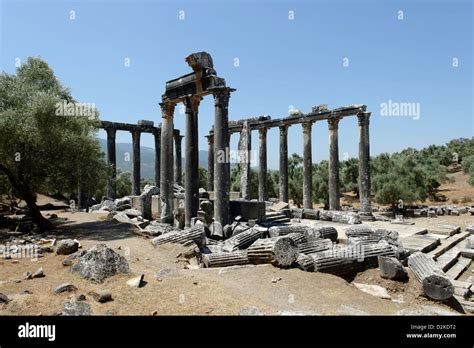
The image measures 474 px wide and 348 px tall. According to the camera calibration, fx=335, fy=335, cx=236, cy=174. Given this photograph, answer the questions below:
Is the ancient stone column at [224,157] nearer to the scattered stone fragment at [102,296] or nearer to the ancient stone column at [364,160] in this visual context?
the scattered stone fragment at [102,296]

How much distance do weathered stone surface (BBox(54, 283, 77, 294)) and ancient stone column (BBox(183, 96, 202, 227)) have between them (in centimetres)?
980

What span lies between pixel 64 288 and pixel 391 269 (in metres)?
9.17

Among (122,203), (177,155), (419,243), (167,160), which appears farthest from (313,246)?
(177,155)

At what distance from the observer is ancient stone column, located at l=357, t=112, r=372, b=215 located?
80.1 ft

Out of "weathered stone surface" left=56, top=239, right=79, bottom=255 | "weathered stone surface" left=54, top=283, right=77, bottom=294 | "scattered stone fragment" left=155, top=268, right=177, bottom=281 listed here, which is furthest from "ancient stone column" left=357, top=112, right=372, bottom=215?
"weathered stone surface" left=54, top=283, right=77, bottom=294

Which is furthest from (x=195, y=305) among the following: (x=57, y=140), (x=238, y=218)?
(x=57, y=140)

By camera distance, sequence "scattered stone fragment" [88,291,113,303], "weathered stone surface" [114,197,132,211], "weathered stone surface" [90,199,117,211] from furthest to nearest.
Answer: "weathered stone surface" [90,199,117,211], "weathered stone surface" [114,197,132,211], "scattered stone fragment" [88,291,113,303]

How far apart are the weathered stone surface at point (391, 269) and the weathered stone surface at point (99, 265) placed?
7.73m

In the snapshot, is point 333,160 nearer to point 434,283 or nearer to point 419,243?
point 419,243

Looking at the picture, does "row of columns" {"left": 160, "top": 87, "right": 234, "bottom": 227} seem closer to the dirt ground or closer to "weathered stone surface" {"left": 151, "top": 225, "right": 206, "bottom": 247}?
"weathered stone surface" {"left": 151, "top": 225, "right": 206, "bottom": 247}

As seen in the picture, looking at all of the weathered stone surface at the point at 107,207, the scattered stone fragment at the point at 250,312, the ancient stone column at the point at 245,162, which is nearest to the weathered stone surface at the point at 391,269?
the scattered stone fragment at the point at 250,312

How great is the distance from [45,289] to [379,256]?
9.71m

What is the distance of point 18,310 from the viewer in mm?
6855

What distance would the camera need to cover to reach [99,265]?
891 centimetres
